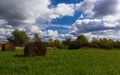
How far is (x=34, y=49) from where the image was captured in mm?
33281

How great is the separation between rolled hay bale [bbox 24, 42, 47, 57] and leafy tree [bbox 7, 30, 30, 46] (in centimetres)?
13095

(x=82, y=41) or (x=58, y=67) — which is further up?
(x=82, y=41)

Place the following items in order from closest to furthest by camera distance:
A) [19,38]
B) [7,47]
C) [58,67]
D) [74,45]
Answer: [58,67], [7,47], [74,45], [19,38]

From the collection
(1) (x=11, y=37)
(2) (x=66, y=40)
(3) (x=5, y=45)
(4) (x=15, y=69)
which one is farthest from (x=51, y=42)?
(4) (x=15, y=69)

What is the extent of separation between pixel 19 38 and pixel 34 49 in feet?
441

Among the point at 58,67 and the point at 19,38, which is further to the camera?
the point at 19,38

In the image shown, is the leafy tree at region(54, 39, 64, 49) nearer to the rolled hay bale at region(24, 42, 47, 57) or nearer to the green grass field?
the rolled hay bale at region(24, 42, 47, 57)

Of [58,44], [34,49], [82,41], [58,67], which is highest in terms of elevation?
[82,41]

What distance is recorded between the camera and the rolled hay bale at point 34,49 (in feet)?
108

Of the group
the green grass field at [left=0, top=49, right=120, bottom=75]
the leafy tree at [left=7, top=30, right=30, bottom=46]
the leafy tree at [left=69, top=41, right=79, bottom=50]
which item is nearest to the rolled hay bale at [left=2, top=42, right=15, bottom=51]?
the green grass field at [left=0, top=49, right=120, bottom=75]

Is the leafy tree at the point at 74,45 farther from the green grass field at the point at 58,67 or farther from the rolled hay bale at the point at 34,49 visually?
the green grass field at the point at 58,67

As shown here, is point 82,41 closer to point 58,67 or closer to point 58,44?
point 58,44

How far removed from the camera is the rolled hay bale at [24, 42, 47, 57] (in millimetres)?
33062

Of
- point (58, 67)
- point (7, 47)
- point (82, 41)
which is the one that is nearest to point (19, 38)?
point (82, 41)
